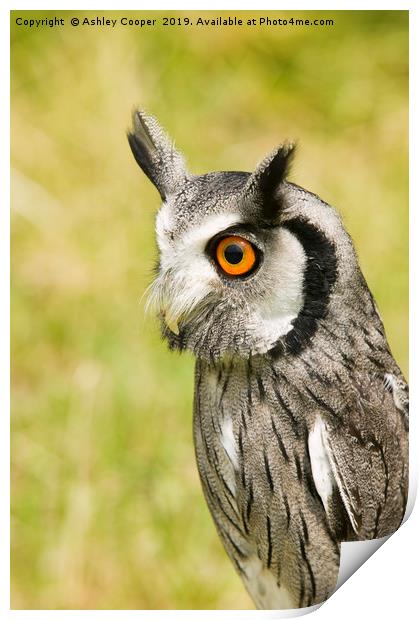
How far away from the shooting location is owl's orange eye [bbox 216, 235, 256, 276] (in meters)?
1.10

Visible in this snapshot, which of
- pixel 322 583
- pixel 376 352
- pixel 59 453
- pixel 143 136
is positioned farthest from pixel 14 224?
pixel 322 583

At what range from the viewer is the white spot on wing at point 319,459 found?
1252 millimetres

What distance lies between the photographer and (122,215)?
4.49ft

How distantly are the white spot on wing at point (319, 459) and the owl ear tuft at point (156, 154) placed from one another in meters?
0.39

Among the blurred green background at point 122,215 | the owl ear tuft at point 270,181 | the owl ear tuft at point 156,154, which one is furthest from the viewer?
the blurred green background at point 122,215

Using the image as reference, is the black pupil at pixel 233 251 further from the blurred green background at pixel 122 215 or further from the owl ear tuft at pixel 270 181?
the blurred green background at pixel 122 215

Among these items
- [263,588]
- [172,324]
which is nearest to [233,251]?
[172,324]

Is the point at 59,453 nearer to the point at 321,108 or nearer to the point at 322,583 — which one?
the point at 322,583

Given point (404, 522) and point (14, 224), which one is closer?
point (14, 224)

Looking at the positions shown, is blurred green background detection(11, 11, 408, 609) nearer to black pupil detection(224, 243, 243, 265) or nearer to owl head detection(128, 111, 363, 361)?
owl head detection(128, 111, 363, 361)

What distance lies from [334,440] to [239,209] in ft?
1.25

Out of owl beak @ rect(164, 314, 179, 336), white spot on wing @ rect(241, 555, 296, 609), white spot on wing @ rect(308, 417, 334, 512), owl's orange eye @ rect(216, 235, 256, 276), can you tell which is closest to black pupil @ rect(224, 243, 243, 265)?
owl's orange eye @ rect(216, 235, 256, 276)

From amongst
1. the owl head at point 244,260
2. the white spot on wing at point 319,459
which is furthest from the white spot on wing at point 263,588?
the owl head at point 244,260

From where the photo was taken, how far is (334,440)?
1.26 meters
